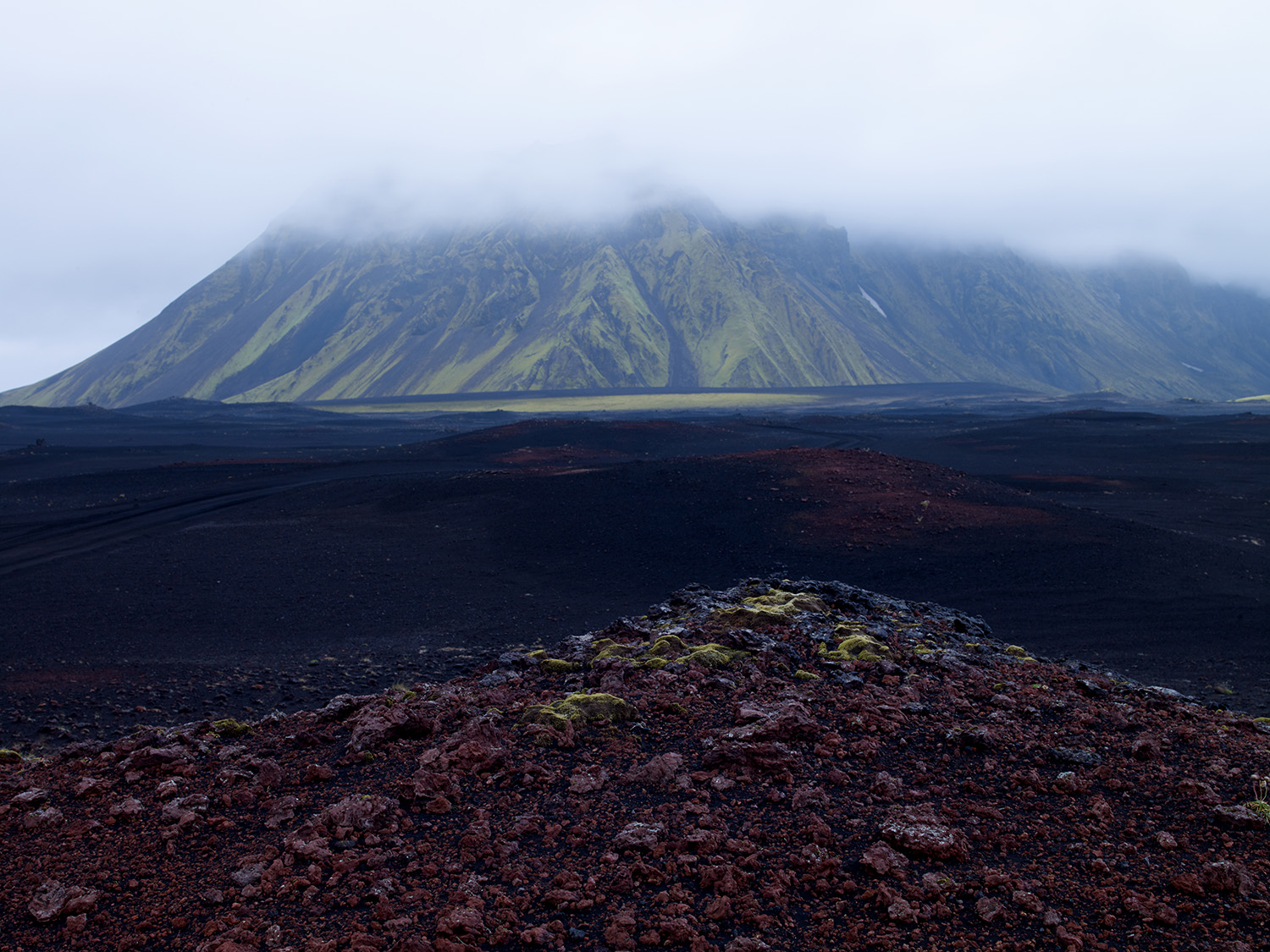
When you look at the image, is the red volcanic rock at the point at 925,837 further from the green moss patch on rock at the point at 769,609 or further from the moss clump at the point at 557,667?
the green moss patch on rock at the point at 769,609

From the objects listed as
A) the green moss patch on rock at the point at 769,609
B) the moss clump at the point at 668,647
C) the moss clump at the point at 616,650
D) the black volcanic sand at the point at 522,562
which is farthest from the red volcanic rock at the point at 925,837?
the black volcanic sand at the point at 522,562

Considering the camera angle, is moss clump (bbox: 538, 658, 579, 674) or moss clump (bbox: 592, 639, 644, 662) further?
moss clump (bbox: 592, 639, 644, 662)

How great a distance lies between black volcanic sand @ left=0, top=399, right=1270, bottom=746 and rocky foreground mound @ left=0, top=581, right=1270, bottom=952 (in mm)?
4965

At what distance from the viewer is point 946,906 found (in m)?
5.80

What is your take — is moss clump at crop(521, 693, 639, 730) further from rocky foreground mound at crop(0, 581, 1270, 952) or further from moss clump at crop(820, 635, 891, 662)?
moss clump at crop(820, 635, 891, 662)

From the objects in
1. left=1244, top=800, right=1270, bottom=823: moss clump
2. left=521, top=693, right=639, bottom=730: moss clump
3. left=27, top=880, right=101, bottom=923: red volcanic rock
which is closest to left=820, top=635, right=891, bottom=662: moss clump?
left=521, top=693, right=639, bottom=730: moss clump

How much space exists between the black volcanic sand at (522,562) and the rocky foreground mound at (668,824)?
496 cm

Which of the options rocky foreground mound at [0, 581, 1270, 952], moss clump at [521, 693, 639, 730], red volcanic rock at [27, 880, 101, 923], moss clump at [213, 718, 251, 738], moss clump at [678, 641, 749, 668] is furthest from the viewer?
moss clump at [678, 641, 749, 668]

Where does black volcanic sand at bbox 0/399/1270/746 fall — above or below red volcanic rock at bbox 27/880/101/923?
below

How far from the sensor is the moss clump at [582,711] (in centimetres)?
904

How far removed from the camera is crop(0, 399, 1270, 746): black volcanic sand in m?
14.6

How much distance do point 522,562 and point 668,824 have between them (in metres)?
16.2

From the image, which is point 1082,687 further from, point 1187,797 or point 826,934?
point 826,934

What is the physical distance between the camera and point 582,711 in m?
9.20
